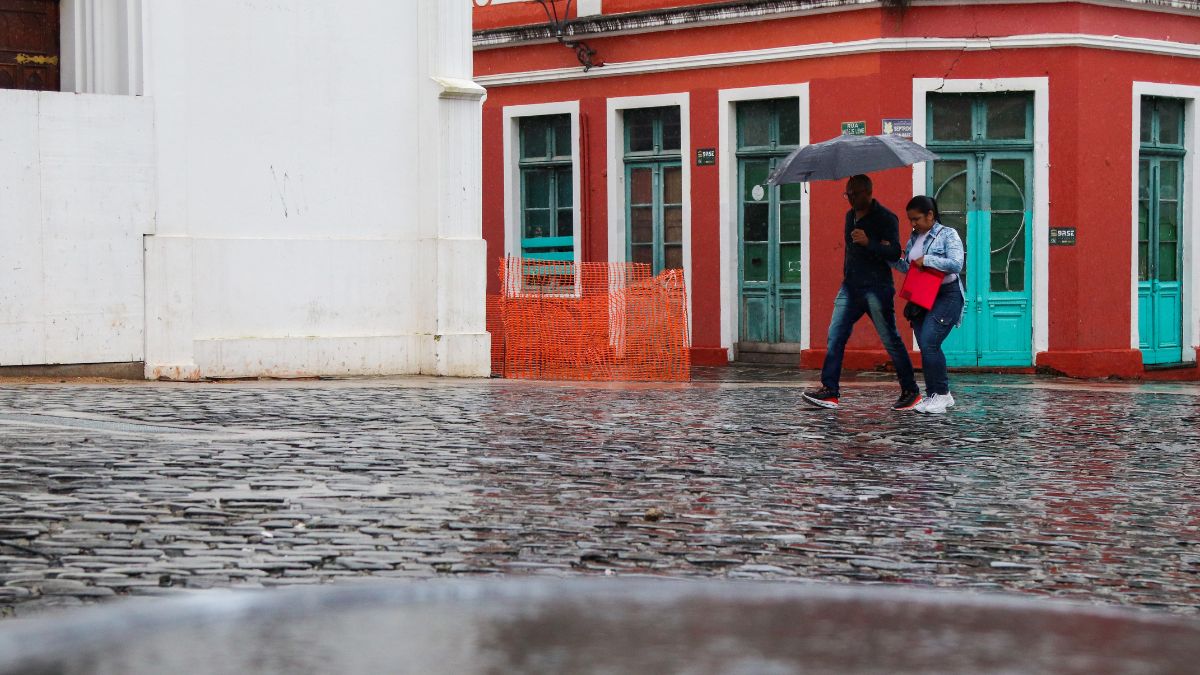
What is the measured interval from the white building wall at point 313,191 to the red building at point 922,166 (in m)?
6.04

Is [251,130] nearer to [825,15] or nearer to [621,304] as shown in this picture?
[621,304]

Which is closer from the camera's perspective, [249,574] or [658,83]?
[249,574]

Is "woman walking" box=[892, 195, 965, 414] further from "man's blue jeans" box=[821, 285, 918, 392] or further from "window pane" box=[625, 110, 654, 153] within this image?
"window pane" box=[625, 110, 654, 153]

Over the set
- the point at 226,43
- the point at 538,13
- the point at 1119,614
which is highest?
the point at 538,13

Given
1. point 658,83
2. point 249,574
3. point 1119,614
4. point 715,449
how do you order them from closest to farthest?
point 1119,614
point 249,574
point 715,449
point 658,83

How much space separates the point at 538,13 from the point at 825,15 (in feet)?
14.9

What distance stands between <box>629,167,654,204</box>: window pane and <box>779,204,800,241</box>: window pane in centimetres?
193

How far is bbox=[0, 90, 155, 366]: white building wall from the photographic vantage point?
14.6 m

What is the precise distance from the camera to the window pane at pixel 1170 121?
2198cm

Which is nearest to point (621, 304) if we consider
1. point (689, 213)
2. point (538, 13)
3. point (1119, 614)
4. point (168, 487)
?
point (689, 213)

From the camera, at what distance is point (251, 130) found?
52.5ft

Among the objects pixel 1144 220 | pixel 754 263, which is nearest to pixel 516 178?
pixel 754 263

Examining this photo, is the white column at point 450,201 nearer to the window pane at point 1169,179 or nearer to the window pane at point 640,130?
the window pane at point 640,130

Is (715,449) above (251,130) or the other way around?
the other way around
